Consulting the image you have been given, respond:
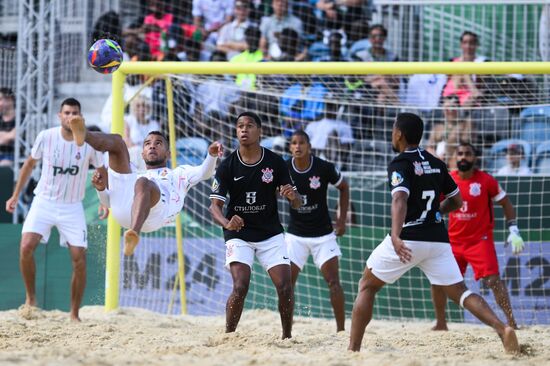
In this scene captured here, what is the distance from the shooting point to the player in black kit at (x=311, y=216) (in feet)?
33.8

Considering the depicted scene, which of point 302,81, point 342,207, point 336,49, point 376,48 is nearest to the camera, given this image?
point 342,207

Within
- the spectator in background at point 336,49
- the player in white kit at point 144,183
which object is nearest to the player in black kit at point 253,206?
the player in white kit at point 144,183

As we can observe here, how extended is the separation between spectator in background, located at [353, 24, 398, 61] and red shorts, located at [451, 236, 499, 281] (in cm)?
517

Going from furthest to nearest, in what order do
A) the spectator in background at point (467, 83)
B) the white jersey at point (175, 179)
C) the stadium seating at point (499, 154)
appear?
the spectator in background at point (467, 83) < the stadium seating at point (499, 154) < the white jersey at point (175, 179)

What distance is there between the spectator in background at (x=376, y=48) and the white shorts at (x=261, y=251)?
7.20 metres

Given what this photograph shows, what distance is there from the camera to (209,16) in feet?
54.0

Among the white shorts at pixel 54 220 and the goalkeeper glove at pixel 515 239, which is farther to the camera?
the goalkeeper glove at pixel 515 239

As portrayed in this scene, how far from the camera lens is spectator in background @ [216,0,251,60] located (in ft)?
52.4

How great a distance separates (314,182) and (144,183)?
249 cm

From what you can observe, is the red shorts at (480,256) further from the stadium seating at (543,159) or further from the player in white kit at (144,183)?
the player in white kit at (144,183)

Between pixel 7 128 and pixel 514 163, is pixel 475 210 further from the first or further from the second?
pixel 7 128

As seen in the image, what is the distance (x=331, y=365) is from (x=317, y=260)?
12.9 ft

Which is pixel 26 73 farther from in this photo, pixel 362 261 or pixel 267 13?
pixel 362 261

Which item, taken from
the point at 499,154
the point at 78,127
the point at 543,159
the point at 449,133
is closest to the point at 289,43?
the point at 449,133
